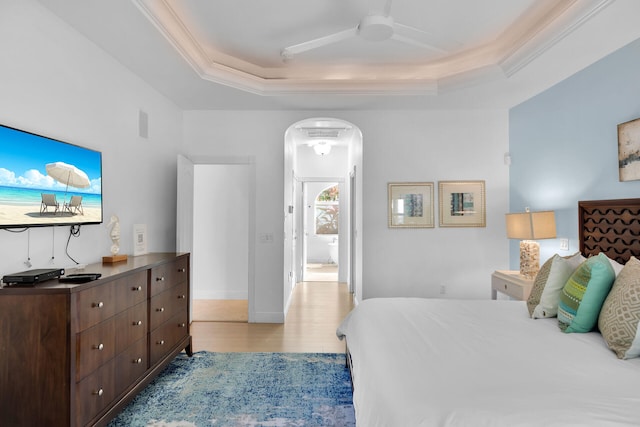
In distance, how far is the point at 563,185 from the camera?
133 inches

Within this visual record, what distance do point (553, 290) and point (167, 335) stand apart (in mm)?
2860

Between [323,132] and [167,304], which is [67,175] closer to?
[167,304]

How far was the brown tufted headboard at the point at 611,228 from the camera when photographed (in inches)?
101

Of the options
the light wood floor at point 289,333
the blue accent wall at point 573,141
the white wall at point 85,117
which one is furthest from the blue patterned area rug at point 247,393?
the blue accent wall at point 573,141

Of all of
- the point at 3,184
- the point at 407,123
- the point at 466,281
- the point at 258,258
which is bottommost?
the point at 466,281

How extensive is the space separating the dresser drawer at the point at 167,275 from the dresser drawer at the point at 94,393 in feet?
2.18

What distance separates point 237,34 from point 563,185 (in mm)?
3307

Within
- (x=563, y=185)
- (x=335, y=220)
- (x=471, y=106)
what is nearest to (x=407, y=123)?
(x=471, y=106)

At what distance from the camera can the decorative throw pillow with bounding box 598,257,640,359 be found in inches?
65.4

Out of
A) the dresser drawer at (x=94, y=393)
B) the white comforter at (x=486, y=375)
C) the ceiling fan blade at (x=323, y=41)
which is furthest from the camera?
the ceiling fan blade at (x=323, y=41)

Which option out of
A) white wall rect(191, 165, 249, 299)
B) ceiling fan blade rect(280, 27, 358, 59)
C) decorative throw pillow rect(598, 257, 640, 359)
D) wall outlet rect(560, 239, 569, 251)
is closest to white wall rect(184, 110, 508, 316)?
wall outlet rect(560, 239, 569, 251)

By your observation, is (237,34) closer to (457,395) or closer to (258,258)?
(258,258)

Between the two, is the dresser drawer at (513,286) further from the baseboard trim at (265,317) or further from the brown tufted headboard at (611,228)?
the baseboard trim at (265,317)

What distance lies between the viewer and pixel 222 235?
5621mm
